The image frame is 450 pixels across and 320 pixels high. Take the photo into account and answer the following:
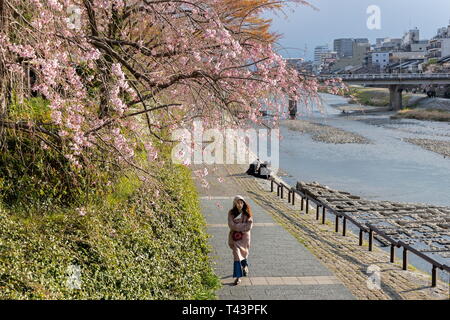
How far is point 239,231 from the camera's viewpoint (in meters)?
9.12

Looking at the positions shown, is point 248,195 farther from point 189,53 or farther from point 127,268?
point 127,268

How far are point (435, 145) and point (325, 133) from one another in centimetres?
1500

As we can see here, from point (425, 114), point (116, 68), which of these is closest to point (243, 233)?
point (116, 68)

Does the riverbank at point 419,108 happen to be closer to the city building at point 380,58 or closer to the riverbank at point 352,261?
the riverbank at point 352,261

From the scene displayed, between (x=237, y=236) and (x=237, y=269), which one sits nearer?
(x=237, y=269)

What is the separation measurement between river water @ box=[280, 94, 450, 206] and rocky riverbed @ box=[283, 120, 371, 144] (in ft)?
4.17

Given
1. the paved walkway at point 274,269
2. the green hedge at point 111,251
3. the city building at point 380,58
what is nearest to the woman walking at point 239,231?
the paved walkway at point 274,269

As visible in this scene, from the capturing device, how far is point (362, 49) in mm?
181500

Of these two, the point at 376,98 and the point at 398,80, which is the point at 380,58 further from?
the point at 398,80

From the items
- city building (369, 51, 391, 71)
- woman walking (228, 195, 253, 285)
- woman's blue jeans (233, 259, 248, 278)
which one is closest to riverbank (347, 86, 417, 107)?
city building (369, 51, 391, 71)

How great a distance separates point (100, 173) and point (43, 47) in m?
3.26

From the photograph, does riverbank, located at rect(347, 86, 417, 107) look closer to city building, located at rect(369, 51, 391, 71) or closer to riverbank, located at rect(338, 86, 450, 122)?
riverbank, located at rect(338, 86, 450, 122)

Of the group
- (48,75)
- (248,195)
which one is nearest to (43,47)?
(48,75)

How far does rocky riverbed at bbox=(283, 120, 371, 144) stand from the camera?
2135 inches
